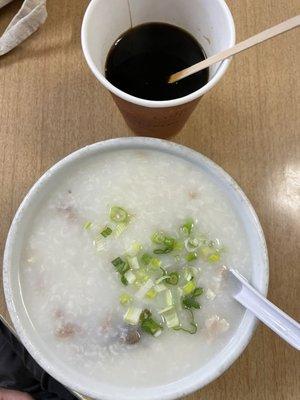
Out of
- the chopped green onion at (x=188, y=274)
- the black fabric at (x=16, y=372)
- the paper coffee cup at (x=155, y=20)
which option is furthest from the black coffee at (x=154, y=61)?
the black fabric at (x=16, y=372)

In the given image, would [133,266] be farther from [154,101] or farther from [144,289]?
[154,101]

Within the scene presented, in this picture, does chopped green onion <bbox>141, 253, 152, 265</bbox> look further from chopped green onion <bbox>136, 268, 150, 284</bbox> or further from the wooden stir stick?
the wooden stir stick

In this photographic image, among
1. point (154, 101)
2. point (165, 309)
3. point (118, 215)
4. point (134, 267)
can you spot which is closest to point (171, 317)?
point (165, 309)

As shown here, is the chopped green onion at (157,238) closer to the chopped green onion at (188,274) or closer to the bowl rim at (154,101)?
the chopped green onion at (188,274)

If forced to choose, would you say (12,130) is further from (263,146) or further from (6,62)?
(263,146)

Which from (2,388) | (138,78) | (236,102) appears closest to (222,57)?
(138,78)

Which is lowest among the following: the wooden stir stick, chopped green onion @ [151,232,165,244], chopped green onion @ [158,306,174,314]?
chopped green onion @ [158,306,174,314]

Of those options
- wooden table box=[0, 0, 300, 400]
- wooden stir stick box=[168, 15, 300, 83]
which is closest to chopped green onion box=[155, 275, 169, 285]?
wooden table box=[0, 0, 300, 400]
